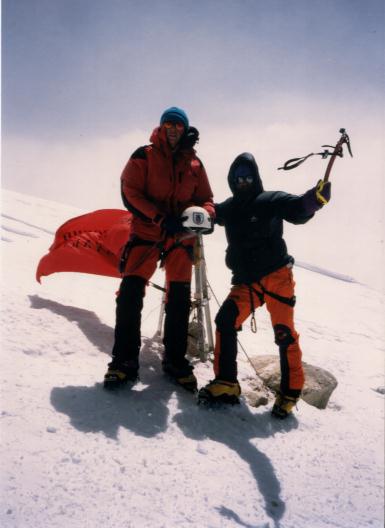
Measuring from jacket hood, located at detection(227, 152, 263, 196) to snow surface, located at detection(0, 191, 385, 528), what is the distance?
7.08 feet

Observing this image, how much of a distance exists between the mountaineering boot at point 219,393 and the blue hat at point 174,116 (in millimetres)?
2653

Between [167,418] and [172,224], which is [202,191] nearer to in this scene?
[172,224]

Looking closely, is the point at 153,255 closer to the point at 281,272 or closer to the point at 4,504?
the point at 281,272

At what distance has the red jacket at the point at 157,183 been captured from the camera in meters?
3.86

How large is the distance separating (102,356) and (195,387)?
109 centimetres

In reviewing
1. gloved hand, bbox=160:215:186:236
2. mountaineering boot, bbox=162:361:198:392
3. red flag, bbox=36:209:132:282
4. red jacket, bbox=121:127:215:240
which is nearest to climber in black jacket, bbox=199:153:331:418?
mountaineering boot, bbox=162:361:198:392

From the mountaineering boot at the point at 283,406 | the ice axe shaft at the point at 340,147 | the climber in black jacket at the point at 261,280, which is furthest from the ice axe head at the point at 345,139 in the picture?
the mountaineering boot at the point at 283,406

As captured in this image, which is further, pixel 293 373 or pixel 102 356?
pixel 102 356

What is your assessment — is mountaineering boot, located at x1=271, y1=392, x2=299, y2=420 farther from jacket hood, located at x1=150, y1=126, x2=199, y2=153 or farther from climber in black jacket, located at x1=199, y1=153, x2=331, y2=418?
jacket hood, located at x1=150, y1=126, x2=199, y2=153

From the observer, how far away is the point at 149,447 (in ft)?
9.46

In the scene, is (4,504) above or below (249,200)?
below

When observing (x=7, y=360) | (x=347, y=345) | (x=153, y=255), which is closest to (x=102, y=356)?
(x=7, y=360)

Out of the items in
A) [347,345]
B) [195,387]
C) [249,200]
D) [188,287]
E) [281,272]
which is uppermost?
[249,200]

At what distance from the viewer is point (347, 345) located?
7836 millimetres
